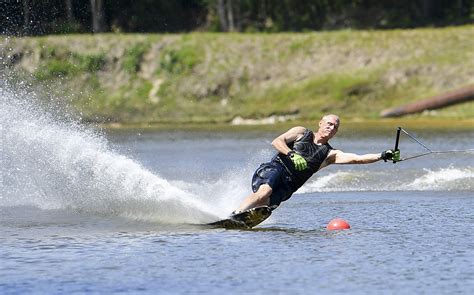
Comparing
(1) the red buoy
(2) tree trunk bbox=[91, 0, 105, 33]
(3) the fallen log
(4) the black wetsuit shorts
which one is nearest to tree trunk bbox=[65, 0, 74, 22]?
(2) tree trunk bbox=[91, 0, 105, 33]

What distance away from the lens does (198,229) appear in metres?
16.7

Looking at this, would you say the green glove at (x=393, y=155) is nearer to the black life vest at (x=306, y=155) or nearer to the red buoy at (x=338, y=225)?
the black life vest at (x=306, y=155)

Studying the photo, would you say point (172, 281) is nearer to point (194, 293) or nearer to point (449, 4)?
point (194, 293)

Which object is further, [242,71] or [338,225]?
[242,71]

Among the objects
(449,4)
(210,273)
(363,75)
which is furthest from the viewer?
(449,4)

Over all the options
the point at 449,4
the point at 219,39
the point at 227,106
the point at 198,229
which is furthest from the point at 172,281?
the point at 449,4

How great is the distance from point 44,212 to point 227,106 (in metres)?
30.7

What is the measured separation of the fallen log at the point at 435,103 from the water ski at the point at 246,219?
29091 millimetres

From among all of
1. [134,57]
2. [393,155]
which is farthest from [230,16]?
[393,155]

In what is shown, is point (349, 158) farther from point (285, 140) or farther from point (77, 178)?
point (77, 178)

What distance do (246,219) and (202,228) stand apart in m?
0.61

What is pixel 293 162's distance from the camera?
16.6 m

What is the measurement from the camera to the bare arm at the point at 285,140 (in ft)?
54.3

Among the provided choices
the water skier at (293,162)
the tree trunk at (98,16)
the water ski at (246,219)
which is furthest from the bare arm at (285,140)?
the tree trunk at (98,16)
